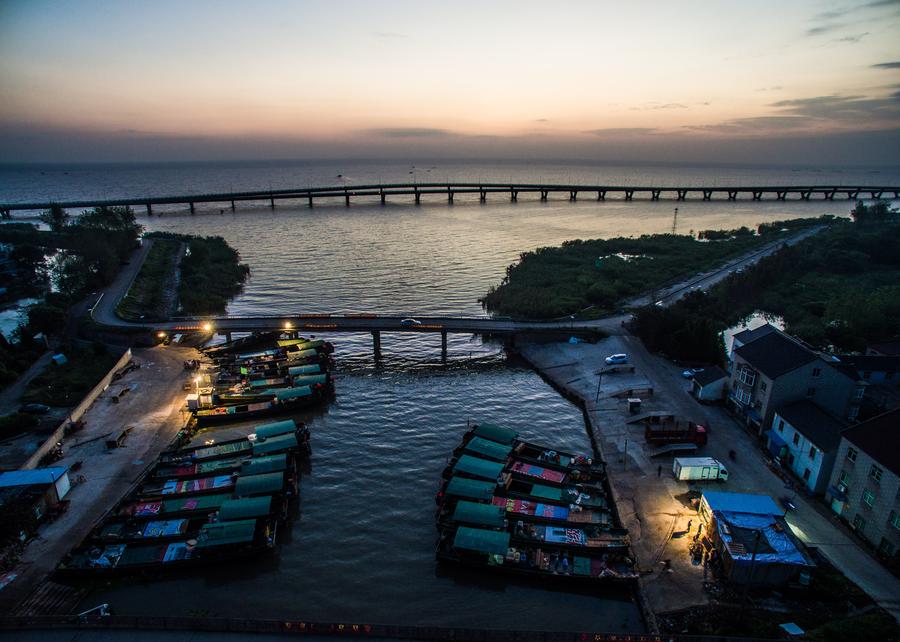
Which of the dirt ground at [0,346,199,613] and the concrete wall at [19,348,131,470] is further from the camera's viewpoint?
the concrete wall at [19,348,131,470]

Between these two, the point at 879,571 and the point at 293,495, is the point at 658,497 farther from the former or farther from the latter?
the point at 293,495

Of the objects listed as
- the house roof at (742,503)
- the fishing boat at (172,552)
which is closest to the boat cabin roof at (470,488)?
the fishing boat at (172,552)

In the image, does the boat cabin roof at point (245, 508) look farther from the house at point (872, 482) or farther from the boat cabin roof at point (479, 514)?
the house at point (872, 482)

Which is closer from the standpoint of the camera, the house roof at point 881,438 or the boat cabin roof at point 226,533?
the house roof at point 881,438

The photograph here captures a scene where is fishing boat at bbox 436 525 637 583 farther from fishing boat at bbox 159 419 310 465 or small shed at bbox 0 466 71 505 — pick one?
small shed at bbox 0 466 71 505

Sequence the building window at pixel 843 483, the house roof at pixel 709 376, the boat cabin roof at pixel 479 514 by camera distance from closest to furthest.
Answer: the building window at pixel 843 483 < the boat cabin roof at pixel 479 514 < the house roof at pixel 709 376

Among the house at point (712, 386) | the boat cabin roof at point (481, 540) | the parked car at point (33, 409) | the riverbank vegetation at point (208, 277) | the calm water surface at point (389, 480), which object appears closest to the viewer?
the calm water surface at point (389, 480)

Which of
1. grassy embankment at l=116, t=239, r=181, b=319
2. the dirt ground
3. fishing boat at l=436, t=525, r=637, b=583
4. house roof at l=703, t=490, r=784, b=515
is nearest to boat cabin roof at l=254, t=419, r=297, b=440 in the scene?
the dirt ground

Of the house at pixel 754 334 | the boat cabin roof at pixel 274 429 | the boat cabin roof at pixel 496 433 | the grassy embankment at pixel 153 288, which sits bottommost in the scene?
the boat cabin roof at pixel 274 429
